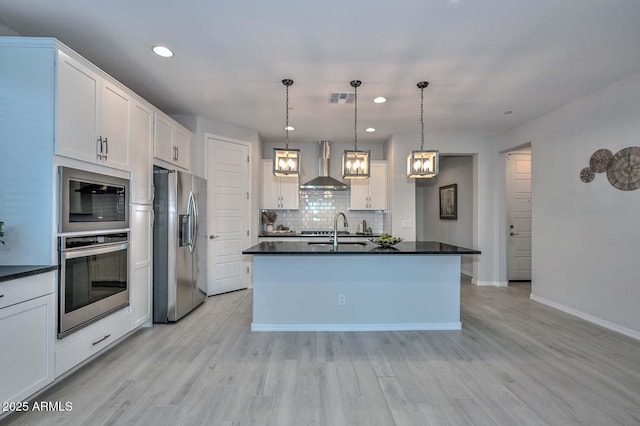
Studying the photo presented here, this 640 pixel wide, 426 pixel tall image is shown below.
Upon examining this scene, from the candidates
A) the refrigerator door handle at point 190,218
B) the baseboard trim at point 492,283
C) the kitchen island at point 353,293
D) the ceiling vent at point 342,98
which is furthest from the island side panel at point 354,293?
the baseboard trim at point 492,283

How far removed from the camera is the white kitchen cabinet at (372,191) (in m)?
5.72

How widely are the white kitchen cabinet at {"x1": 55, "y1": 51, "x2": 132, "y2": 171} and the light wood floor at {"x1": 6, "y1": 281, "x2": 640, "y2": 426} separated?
5.81ft

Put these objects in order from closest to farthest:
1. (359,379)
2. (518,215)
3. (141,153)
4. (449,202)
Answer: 1. (359,379)
2. (141,153)
3. (518,215)
4. (449,202)

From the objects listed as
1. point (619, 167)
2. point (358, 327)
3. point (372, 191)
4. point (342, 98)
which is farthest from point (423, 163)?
point (372, 191)

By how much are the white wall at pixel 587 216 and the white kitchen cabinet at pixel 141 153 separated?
5.24m

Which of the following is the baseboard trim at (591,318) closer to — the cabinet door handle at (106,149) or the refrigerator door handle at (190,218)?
the refrigerator door handle at (190,218)

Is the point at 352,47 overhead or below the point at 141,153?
overhead

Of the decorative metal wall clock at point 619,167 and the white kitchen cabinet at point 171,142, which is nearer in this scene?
the decorative metal wall clock at point 619,167

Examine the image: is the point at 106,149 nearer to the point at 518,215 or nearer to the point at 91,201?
the point at 91,201

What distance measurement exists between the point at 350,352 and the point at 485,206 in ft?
13.1

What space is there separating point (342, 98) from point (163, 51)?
200cm

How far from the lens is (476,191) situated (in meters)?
5.37

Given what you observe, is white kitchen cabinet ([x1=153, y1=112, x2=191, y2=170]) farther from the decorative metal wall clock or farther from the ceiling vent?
the decorative metal wall clock

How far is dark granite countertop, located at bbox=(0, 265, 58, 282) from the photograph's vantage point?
175 centimetres
